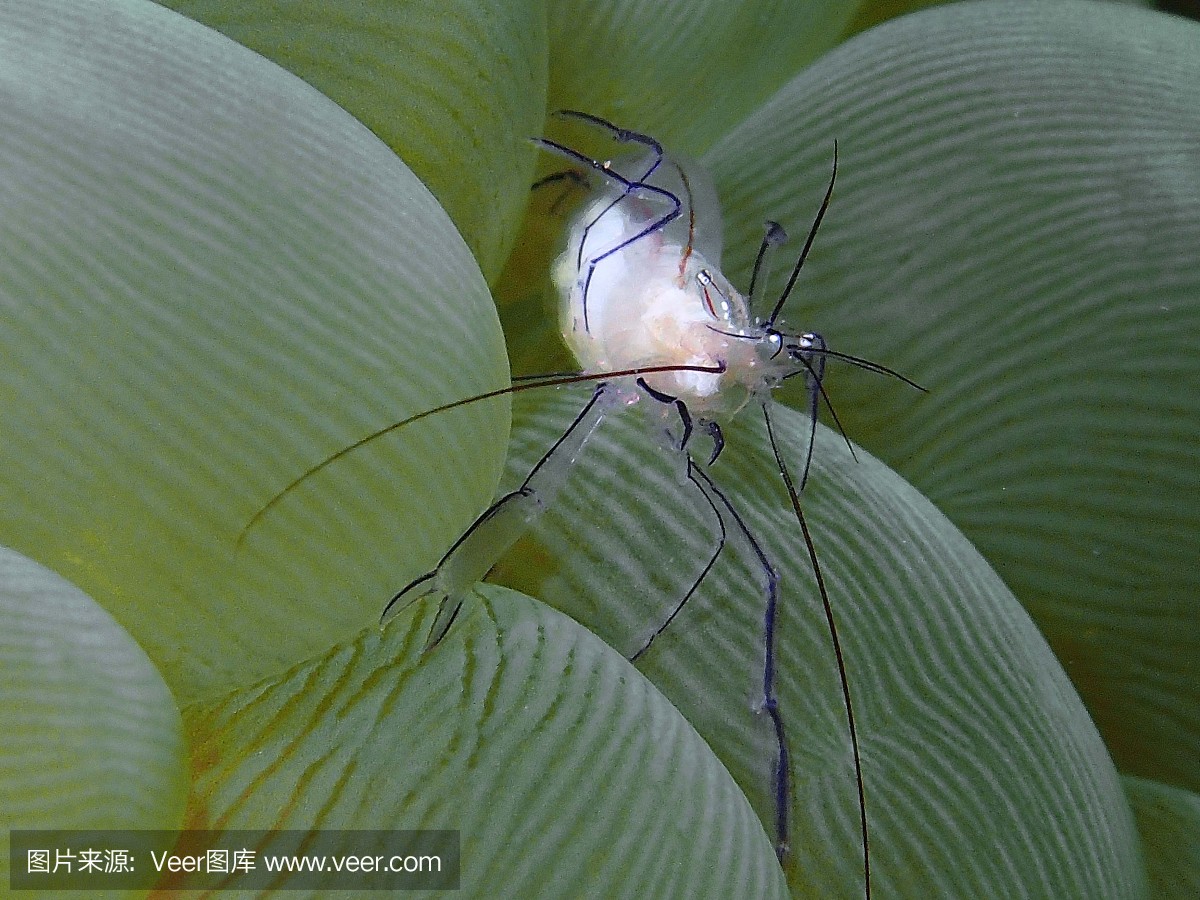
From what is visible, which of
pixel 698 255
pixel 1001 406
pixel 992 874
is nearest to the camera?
pixel 992 874

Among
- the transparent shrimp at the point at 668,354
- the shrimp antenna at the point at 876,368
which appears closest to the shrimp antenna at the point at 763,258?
the transparent shrimp at the point at 668,354

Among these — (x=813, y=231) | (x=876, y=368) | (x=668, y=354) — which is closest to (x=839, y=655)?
(x=876, y=368)

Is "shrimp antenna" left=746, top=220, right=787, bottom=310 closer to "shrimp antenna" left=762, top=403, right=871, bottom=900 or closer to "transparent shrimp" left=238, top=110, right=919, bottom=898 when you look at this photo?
"transparent shrimp" left=238, top=110, right=919, bottom=898

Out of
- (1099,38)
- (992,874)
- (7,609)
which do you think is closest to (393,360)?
(7,609)

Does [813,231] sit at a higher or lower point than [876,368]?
higher

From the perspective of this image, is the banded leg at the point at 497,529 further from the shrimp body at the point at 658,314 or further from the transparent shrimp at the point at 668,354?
the shrimp body at the point at 658,314

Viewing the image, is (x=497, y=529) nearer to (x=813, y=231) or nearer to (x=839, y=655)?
(x=839, y=655)

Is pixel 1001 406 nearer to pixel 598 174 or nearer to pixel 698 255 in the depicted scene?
pixel 698 255

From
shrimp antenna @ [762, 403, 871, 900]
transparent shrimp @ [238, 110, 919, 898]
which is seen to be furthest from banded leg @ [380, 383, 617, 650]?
shrimp antenna @ [762, 403, 871, 900]
